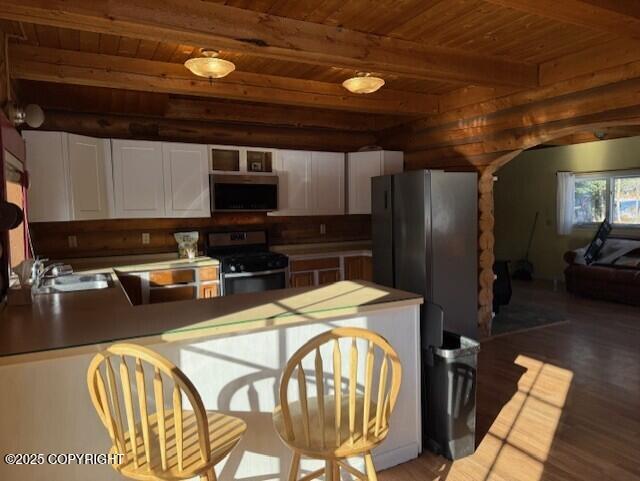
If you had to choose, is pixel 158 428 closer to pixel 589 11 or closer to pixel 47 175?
pixel 589 11

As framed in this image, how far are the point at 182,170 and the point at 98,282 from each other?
161 cm

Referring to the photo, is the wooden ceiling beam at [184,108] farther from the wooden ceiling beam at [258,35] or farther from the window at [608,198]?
the window at [608,198]

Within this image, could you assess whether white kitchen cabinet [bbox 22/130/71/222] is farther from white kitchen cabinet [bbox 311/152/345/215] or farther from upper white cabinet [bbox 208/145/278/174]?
white kitchen cabinet [bbox 311/152/345/215]

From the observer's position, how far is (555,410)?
2.92 m

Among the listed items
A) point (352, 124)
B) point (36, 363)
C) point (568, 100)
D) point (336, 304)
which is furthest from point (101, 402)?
point (352, 124)

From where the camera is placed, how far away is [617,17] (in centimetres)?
231

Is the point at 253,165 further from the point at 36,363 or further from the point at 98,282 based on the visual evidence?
the point at 36,363

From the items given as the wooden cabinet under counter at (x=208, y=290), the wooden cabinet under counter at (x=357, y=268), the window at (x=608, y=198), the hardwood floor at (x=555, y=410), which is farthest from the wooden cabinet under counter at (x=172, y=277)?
the window at (x=608, y=198)

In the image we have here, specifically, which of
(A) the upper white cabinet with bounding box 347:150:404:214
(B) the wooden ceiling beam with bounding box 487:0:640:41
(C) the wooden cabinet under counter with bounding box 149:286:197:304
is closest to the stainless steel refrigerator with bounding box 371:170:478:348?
(A) the upper white cabinet with bounding box 347:150:404:214

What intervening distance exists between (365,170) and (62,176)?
315 cm

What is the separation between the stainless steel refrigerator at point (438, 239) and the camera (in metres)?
3.84

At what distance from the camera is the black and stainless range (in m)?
4.28

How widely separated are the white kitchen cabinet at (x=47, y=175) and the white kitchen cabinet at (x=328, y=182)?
2.53 m

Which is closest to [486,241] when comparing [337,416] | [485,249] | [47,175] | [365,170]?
[485,249]
